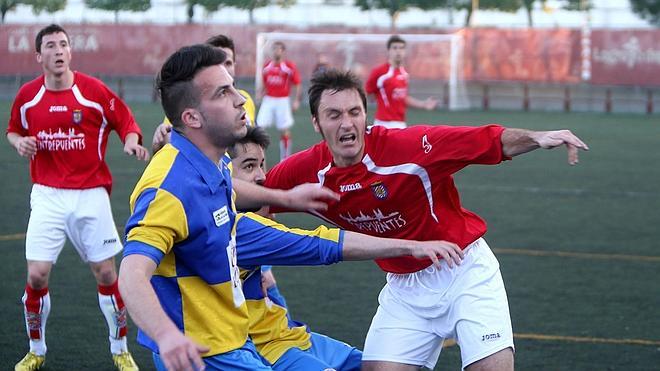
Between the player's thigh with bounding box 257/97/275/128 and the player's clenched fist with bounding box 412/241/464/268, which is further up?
the player's clenched fist with bounding box 412/241/464/268

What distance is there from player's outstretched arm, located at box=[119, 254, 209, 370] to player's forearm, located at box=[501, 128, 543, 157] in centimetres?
225

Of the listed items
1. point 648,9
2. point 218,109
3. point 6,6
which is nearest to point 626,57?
point 648,9

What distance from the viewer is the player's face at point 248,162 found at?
561 centimetres

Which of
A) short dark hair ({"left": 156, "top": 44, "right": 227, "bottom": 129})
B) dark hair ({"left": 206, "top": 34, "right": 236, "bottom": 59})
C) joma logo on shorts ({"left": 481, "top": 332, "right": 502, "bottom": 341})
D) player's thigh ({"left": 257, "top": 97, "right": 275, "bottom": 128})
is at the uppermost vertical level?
short dark hair ({"left": 156, "top": 44, "right": 227, "bottom": 129})

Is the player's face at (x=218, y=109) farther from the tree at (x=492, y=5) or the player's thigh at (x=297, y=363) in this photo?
the tree at (x=492, y=5)

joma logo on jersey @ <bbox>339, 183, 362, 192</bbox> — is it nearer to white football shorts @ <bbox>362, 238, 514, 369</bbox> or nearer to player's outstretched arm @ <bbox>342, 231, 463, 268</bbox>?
white football shorts @ <bbox>362, 238, 514, 369</bbox>

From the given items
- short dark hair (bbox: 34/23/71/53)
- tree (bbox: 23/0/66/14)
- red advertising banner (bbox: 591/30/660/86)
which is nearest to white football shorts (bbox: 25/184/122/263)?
short dark hair (bbox: 34/23/71/53)

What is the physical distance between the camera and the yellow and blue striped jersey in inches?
149

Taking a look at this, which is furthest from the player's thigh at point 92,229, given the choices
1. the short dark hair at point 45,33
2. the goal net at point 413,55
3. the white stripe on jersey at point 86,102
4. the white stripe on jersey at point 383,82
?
the goal net at point 413,55

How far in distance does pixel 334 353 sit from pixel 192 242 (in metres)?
1.70

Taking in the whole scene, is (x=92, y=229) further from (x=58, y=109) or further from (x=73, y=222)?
(x=58, y=109)

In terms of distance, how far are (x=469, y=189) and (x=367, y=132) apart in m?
10.8

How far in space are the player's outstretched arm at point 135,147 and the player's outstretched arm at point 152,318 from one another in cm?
371

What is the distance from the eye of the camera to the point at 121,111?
7.79 meters
